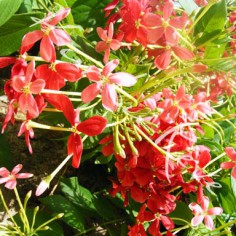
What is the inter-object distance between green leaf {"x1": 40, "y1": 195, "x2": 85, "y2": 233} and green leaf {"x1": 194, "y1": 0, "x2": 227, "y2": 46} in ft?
1.19

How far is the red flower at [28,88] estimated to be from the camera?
452mm

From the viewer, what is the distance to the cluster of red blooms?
0.47 metres

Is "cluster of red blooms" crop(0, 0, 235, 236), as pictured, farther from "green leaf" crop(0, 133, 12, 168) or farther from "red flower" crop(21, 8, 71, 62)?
"green leaf" crop(0, 133, 12, 168)

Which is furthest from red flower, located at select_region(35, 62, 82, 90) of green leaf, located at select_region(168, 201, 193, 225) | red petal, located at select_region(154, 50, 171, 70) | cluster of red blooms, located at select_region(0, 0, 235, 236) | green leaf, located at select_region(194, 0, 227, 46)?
green leaf, located at select_region(168, 201, 193, 225)

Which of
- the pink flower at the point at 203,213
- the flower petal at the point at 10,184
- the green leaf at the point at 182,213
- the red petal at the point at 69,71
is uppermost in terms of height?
the red petal at the point at 69,71

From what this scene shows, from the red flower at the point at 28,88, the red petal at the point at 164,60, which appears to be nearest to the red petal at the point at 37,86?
the red flower at the point at 28,88

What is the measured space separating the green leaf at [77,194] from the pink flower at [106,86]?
1.20 feet

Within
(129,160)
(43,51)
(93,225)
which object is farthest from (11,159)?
(43,51)

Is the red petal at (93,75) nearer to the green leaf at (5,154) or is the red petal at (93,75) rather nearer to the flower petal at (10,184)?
the flower petal at (10,184)

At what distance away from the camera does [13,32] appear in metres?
0.67

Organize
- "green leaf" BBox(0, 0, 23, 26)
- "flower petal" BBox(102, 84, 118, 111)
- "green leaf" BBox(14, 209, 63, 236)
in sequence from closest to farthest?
"flower petal" BBox(102, 84, 118, 111)
"green leaf" BBox(0, 0, 23, 26)
"green leaf" BBox(14, 209, 63, 236)

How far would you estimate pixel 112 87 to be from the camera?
47 cm

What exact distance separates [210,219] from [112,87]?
0.35 m

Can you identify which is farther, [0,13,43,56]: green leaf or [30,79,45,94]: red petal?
[0,13,43,56]: green leaf
